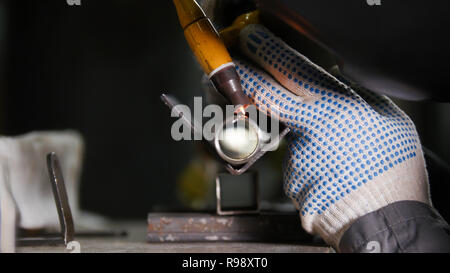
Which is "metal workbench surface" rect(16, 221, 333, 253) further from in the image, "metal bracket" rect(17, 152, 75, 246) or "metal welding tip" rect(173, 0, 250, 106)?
"metal welding tip" rect(173, 0, 250, 106)

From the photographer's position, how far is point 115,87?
1.74m

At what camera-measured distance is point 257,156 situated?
408mm

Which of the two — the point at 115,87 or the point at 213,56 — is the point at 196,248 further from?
the point at 115,87

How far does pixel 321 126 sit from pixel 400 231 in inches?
5.1

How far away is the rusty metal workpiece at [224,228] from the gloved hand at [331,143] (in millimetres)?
96

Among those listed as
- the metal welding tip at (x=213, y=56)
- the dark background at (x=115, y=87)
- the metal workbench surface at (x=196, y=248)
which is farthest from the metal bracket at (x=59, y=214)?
the dark background at (x=115, y=87)

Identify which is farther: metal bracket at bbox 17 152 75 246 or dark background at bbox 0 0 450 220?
dark background at bbox 0 0 450 220

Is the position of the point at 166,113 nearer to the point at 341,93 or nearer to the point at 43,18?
the point at 43,18

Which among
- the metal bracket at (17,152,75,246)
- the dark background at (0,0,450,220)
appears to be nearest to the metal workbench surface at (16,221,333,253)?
the metal bracket at (17,152,75,246)

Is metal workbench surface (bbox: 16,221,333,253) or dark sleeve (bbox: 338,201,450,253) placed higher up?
dark sleeve (bbox: 338,201,450,253)

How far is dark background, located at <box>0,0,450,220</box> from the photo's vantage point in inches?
62.1

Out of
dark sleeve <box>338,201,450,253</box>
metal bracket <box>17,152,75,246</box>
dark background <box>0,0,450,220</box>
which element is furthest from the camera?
dark background <box>0,0,450,220</box>

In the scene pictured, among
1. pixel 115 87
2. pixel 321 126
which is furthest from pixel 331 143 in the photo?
pixel 115 87

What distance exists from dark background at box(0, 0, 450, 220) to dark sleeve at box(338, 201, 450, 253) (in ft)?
4.07
